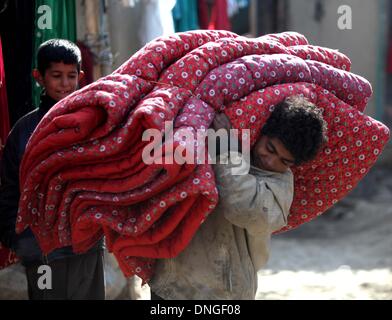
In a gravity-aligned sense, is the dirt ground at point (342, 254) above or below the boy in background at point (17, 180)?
below

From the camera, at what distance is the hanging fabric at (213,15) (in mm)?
5426

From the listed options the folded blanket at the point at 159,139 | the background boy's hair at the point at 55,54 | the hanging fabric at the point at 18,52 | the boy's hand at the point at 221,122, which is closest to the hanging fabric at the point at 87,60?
the hanging fabric at the point at 18,52

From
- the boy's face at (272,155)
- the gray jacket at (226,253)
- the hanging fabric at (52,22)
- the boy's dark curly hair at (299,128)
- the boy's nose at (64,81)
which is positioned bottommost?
the gray jacket at (226,253)

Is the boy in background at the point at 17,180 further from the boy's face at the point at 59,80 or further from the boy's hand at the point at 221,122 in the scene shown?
the boy's hand at the point at 221,122

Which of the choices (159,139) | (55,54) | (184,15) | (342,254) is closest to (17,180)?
(55,54)

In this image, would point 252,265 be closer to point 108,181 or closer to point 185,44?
point 108,181

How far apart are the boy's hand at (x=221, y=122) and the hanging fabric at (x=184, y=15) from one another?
2.77 meters

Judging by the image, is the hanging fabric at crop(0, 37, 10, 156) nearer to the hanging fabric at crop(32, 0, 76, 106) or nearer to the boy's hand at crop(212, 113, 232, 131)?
the hanging fabric at crop(32, 0, 76, 106)

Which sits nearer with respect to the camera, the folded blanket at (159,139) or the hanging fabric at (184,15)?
the folded blanket at (159,139)

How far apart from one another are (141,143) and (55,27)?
5.18ft

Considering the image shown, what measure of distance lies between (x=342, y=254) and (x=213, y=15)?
8.35 ft

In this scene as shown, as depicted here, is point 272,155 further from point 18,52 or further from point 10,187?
point 18,52
